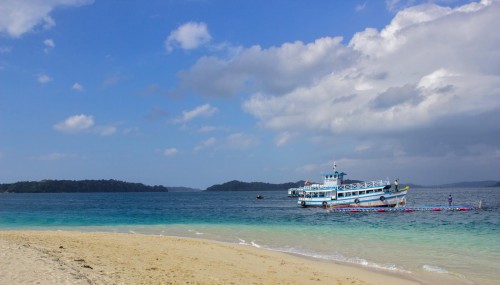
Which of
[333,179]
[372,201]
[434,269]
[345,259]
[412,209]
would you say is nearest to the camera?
[434,269]

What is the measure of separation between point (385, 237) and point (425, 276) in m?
13.2

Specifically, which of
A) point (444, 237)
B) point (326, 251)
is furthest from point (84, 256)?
point (444, 237)

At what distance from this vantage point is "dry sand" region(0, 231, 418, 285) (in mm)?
10906

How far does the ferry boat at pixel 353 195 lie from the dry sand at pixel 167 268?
4733 centimetres

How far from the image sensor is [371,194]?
64125 mm

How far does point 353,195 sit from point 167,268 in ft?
185

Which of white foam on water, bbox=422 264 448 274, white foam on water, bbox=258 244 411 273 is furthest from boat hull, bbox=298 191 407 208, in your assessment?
white foam on water, bbox=422 264 448 274

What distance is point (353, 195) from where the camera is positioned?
66.8 meters

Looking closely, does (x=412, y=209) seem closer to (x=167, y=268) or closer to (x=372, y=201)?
(x=372, y=201)

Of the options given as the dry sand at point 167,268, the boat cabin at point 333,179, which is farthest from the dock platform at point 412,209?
the dry sand at point 167,268

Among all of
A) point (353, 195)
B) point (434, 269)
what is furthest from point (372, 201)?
point (434, 269)

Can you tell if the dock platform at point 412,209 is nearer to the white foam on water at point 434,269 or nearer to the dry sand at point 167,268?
the dry sand at point 167,268

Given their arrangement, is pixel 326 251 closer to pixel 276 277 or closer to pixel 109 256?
pixel 276 277

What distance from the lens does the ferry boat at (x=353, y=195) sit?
63.2m
